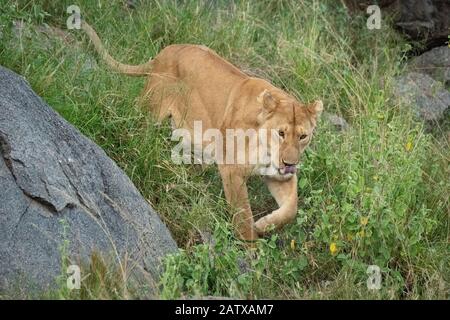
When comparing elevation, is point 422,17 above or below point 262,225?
above

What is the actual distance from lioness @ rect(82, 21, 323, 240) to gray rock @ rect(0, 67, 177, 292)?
2.95ft

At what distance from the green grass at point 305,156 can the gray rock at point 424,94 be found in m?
0.17

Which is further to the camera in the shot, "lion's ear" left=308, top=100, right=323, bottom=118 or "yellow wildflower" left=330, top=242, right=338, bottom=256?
"lion's ear" left=308, top=100, right=323, bottom=118

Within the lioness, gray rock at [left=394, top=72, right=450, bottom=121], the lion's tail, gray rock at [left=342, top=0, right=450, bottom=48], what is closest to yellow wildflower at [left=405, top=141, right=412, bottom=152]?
the lioness

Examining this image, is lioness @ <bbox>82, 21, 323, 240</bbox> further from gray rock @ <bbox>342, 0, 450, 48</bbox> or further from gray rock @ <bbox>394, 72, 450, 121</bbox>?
gray rock @ <bbox>342, 0, 450, 48</bbox>

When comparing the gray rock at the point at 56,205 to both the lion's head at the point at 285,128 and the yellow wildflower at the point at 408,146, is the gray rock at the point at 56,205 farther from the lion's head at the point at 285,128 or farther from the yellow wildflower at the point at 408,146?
the yellow wildflower at the point at 408,146

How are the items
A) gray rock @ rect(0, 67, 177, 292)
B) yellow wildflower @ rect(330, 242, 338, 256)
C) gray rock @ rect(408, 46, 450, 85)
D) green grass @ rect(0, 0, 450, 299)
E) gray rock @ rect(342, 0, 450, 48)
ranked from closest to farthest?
gray rock @ rect(0, 67, 177, 292) → green grass @ rect(0, 0, 450, 299) → yellow wildflower @ rect(330, 242, 338, 256) → gray rock @ rect(408, 46, 450, 85) → gray rock @ rect(342, 0, 450, 48)

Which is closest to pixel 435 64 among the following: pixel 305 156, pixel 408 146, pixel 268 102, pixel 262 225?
pixel 305 156

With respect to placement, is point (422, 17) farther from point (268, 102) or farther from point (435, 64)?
point (268, 102)

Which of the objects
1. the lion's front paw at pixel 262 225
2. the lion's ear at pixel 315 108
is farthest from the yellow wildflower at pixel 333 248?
the lion's ear at pixel 315 108

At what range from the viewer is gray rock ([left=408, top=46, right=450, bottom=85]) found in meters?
9.55

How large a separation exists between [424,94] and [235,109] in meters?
2.70

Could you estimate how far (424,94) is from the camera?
29.6ft

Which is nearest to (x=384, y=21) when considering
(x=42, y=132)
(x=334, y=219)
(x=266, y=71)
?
(x=266, y=71)
